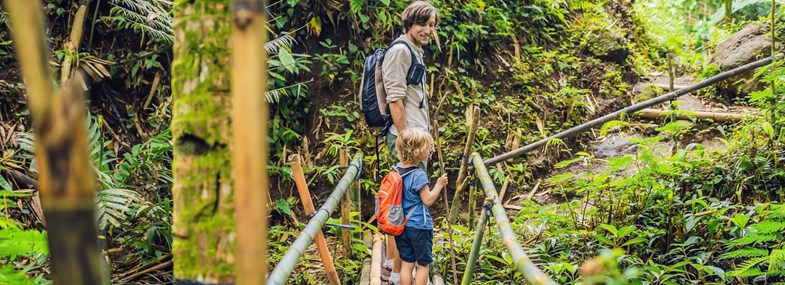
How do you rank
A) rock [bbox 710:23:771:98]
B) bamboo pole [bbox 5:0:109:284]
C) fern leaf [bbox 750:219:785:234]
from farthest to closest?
1. rock [bbox 710:23:771:98]
2. fern leaf [bbox 750:219:785:234]
3. bamboo pole [bbox 5:0:109:284]

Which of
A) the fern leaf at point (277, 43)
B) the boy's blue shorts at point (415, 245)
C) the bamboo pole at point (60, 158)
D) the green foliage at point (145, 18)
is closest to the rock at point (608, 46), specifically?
the fern leaf at point (277, 43)

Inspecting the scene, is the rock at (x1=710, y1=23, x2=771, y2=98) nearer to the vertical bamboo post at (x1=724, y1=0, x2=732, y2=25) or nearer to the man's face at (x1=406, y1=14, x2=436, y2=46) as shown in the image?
the vertical bamboo post at (x1=724, y1=0, x2=732, y2=25)

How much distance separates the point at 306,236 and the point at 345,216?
4.21 ft

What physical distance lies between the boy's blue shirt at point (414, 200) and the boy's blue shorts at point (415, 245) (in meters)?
0.04

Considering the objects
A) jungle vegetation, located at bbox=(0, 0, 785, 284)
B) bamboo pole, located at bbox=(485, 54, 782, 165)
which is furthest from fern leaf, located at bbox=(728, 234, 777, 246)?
bamboo pole, located at bbox=(485, 54, 782, 165)

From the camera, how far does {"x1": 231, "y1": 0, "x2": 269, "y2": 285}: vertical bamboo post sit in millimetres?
752

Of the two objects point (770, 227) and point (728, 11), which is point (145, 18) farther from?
point (728, 11)

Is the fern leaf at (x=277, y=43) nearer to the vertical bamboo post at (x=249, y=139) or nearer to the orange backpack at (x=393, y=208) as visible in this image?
the orange backpack at (x=393, y=208)

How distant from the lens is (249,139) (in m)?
0.75

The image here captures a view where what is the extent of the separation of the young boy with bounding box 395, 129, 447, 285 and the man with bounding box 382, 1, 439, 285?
25cm

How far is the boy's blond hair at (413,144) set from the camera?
3379 mm

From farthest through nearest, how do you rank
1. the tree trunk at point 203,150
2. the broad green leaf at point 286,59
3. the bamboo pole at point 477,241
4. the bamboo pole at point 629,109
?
the broad green leaf at point 286,59
the bamboo pole at point 629,109
the bamboo pole at point 477,241
the tree trunk at point 203,150

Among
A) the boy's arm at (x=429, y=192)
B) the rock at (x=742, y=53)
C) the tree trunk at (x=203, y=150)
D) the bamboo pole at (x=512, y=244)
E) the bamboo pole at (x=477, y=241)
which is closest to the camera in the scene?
the tree trunk at (x=203, y=150)

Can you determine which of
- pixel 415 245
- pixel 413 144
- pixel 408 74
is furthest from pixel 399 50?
pixel 415 245
